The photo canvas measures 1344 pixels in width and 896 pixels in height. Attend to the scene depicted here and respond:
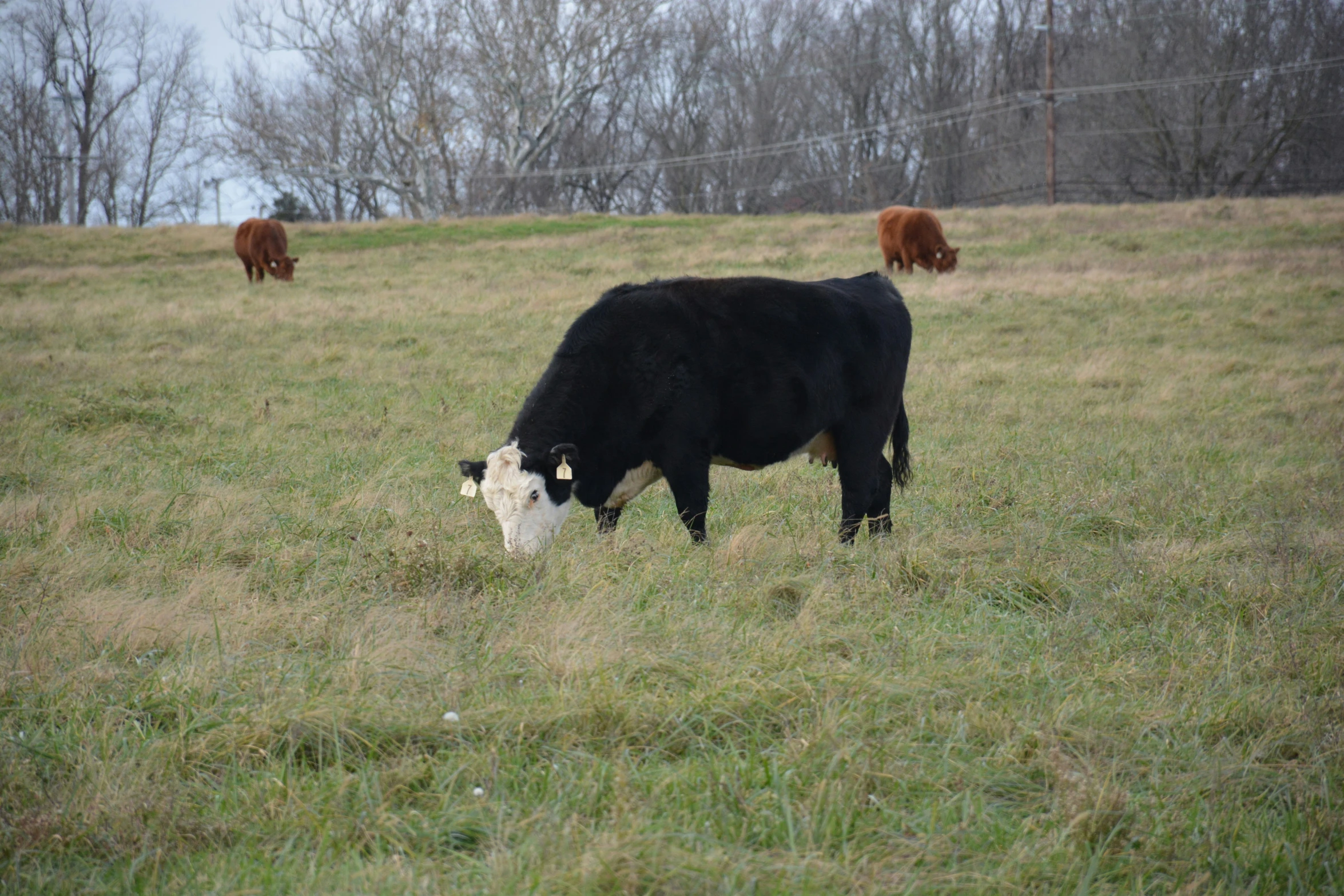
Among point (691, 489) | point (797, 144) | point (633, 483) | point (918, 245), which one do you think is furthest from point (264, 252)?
point (797, 144)

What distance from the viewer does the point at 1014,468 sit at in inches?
289

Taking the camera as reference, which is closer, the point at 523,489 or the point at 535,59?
the point at 523,489

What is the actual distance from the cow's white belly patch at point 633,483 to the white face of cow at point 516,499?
2.08ft

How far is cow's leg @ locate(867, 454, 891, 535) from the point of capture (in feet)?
19.8

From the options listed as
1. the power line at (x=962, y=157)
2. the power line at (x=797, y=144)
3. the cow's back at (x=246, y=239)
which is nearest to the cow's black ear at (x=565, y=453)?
the cow's back at (x=246, y=239)

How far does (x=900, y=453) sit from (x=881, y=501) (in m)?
0.47

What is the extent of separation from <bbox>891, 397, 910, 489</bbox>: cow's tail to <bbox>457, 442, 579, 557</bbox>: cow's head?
2376mm

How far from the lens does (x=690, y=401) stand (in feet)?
17.8

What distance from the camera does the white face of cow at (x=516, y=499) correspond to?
4.96m

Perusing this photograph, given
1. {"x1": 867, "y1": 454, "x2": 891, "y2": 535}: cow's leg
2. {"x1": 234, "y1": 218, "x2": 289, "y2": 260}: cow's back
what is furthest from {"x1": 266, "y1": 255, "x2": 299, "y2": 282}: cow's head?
{"x1": 867, "y1": 454, "x2": 891, "y2": 535}: cow's leg

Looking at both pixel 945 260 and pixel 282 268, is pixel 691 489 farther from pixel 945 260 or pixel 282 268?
pixel 282 268

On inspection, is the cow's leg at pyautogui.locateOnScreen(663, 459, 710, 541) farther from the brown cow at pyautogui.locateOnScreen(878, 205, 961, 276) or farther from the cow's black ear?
the brown cow at pyautogui.locateOnScreen(878, 205, 961, 276)

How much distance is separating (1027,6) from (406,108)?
93.2 feet

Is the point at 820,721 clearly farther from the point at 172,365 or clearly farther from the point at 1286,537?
the point at 172,365
